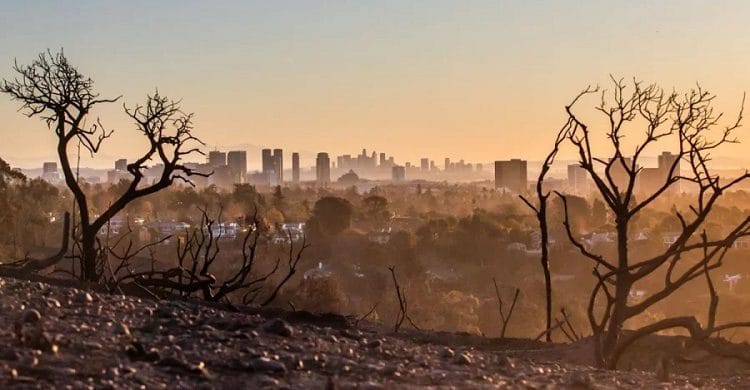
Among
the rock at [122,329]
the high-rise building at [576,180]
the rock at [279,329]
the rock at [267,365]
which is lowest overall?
the rock at [267,365]

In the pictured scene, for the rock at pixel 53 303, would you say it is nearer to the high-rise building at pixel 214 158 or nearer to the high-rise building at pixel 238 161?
the high-rise building at pixel 214 158

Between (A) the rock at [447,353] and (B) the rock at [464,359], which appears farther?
(A) the rock at [447,353]

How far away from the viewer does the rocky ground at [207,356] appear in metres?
4.39

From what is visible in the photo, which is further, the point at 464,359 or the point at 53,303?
the point at 53,303

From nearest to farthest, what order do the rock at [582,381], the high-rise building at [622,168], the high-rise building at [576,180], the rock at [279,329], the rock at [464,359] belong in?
the rock at [582,381] < the rock at [464,359] < the rock at [279,329] < the high-rise building at [622,168] < the high-rise building at [576,180]

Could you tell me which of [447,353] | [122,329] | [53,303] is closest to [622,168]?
[447,353]

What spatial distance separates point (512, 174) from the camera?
176m

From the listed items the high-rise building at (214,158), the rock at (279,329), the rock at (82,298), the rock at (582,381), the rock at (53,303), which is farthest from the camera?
the high-rise building at (214,158)

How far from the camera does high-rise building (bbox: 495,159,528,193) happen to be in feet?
548

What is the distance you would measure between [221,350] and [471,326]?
42.8m

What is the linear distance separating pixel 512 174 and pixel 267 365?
Answer: 568 ft

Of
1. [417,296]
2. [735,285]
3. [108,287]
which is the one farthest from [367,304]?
[108,287]

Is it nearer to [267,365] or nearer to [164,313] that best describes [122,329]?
[164,313]

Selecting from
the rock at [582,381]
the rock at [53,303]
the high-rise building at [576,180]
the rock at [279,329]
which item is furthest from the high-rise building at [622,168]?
the high-rise building at [576,180]
